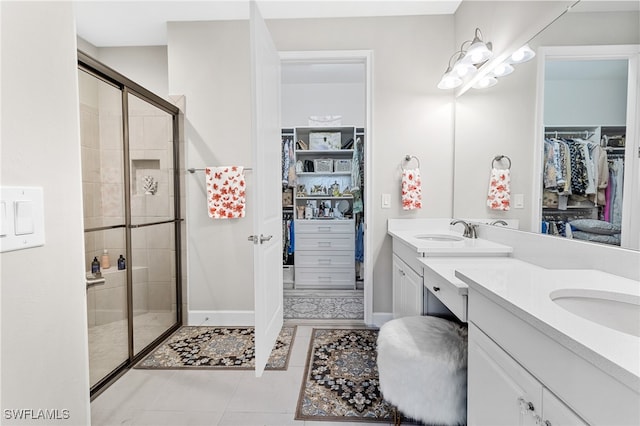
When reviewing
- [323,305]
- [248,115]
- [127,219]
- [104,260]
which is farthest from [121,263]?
[323,305]

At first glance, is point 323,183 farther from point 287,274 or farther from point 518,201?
point 518,201

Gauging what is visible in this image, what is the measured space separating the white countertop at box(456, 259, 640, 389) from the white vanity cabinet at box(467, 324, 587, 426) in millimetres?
169

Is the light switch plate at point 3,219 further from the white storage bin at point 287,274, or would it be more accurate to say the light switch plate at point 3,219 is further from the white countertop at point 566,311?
the white storage bin at point 287,274

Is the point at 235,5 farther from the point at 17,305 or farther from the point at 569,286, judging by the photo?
the point at 569,286

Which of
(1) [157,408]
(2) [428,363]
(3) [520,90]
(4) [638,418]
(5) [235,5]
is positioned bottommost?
(1) [157,408]

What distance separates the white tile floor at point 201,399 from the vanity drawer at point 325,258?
67.4 inches

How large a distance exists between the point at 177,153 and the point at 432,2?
2472mm

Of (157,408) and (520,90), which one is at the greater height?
(520,90)

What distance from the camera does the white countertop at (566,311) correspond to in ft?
1.81

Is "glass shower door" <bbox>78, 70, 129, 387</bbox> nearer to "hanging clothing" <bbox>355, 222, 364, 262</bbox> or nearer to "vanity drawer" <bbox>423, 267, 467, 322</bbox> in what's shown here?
"vanity drawer" <bbox>423, 267, 467, 322</bbox>

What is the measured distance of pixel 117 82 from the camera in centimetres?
188

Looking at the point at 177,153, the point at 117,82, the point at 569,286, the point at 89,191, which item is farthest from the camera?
the point at 177,153

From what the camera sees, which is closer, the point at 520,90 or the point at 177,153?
the point at 520,90

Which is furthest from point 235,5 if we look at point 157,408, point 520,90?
point 157,408
